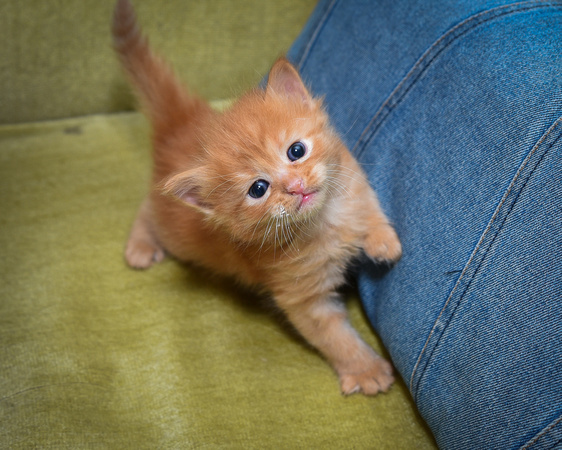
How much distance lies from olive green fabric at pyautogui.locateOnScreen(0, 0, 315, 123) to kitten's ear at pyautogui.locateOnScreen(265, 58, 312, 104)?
2.14ft

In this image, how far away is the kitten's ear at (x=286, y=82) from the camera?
3.51ft

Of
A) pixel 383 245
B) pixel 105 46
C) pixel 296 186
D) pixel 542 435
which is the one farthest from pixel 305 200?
pixel 105 46

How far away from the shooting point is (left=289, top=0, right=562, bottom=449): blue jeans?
0.77m

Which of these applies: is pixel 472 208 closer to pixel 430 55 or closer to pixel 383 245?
pixel 383 245

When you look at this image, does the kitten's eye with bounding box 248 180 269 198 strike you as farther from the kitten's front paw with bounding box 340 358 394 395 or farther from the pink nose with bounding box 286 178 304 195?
the kitten's front paw with bounding box 340 358 394 395

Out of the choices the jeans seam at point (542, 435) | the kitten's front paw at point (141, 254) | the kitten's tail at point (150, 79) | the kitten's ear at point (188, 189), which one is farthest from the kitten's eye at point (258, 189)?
the jeans seam at point (542, 435)

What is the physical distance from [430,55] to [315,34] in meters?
0.54

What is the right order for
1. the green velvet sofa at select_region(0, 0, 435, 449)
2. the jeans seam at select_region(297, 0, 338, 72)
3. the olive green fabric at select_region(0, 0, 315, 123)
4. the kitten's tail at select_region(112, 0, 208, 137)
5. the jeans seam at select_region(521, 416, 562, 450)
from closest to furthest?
the jeans seam at select_region(521, 416, 562, 450) → the green velvet sofa at select_region(0, 0, 435, 449) → the kitten's tail at select_region(112, 0, 208, 137) → the jeans seam at select_region(297, 0, 338, 72) → the olive green fabric at select_region(0, 0, 315, 123)

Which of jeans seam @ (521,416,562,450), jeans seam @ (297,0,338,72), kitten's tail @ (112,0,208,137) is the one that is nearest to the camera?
jeans seam @ (521,416,562,450)

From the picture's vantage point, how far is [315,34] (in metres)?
1.50

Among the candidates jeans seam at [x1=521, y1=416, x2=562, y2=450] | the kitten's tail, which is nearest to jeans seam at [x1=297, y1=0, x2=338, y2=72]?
the kitten's tail

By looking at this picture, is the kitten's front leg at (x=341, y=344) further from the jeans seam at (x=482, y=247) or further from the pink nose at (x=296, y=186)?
the pink nose at (x=296, y=186)

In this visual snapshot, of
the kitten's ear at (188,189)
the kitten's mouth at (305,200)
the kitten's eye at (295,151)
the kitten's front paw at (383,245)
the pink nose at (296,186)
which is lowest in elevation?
the kitten's ear at (188,189)

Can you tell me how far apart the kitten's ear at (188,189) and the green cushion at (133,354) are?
0.35m
